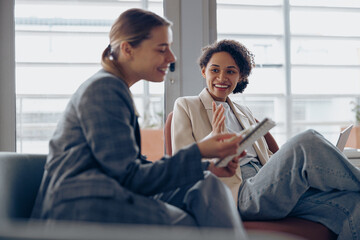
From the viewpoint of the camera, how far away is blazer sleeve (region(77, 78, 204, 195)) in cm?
111

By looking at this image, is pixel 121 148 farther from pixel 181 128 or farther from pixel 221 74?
pixel 221 74

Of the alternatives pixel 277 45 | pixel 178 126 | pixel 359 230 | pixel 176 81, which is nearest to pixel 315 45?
pixel 277 45

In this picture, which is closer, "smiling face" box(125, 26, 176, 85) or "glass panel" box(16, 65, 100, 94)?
"smiling face" box(125, 26, 176, 85)

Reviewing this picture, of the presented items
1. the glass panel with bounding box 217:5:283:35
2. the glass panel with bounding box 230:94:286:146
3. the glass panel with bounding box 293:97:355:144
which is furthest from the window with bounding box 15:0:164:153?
the glass panel with bounding box 293:97:355:144

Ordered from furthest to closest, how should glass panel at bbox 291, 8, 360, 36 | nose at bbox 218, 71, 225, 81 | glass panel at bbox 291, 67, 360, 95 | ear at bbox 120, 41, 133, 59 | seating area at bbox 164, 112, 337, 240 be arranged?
1. glass panel at bbox 291, 67, 360, 95
2. glass panel at bbox 291, 8, 360, 36
3. nose at bbox 218, 71, 225, 81
4. seating area at bbox 164, 112, 337, 240
5. ear at bbox 120, 41, 133, 59

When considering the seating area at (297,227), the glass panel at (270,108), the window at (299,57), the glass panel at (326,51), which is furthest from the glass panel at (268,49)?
the seating area at (297,227)

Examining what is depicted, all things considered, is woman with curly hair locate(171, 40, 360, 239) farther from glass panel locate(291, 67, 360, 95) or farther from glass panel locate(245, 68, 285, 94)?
glass panel locate(291, 67, 360, 95)

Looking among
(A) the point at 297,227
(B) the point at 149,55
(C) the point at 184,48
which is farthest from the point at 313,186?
(C) the point at 184,48

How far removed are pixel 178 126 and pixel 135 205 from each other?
104 centimetres

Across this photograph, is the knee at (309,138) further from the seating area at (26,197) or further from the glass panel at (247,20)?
the glass panel at (247,20)

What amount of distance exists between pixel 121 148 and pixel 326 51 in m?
3.38

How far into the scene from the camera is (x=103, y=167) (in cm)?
113

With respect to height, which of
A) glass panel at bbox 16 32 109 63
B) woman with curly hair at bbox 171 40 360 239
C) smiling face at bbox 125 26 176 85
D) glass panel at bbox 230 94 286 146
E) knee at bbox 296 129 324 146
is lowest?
woman with curly hair at bbox 171 40 360 239

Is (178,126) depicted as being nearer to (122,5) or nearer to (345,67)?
(122,5)
